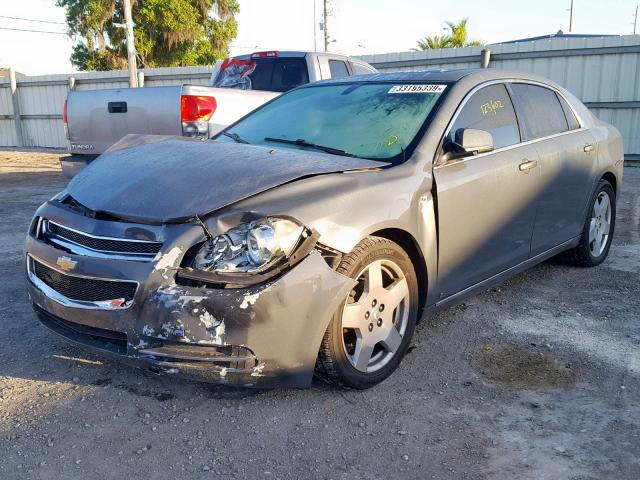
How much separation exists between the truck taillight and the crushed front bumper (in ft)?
12.3

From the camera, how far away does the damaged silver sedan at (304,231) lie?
2.63 meters

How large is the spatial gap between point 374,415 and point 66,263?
5.37 feet

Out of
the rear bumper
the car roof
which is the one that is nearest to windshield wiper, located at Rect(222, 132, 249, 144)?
the car roof

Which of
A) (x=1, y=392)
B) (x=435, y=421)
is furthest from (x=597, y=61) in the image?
(x=1, y=392)

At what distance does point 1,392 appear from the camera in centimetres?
306

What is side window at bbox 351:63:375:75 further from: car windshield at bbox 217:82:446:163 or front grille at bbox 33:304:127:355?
front grille at bbox 33:304:127:355

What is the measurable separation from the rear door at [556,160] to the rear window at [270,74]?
397 cm

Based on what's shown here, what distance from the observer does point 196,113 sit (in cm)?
637

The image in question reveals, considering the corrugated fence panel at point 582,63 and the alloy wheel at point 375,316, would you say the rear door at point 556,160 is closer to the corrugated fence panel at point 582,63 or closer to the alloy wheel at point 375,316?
the alloy wheel at point 375,316

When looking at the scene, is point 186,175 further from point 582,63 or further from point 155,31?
point 155,31

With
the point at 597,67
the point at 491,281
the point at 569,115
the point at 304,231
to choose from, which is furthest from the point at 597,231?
the point at 597,67

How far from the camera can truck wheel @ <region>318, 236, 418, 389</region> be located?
9.45 feet

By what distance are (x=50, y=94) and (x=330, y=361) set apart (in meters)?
21.3

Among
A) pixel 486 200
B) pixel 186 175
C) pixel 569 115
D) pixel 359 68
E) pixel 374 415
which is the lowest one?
pixel 374 415
